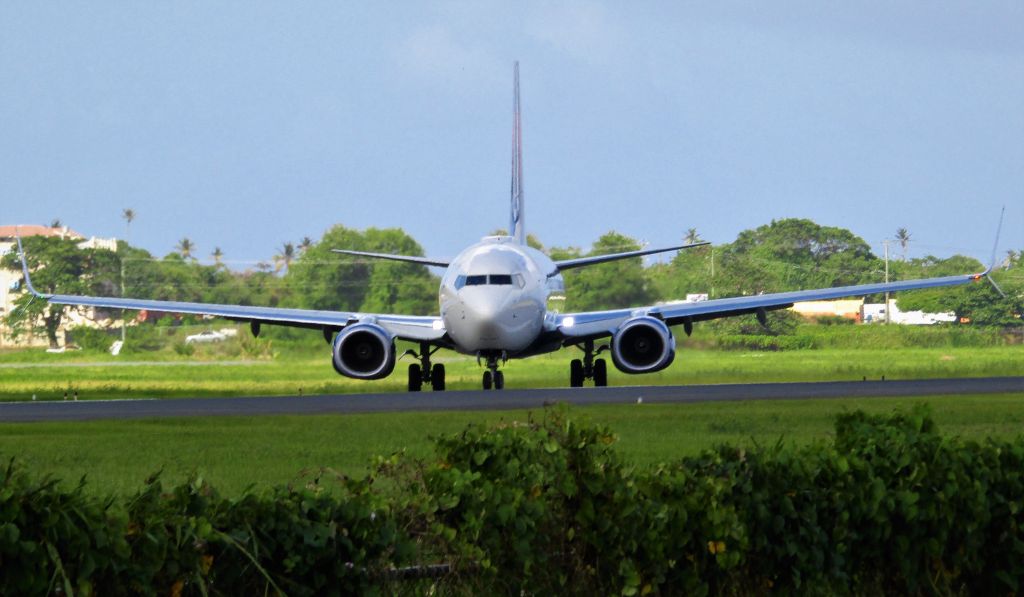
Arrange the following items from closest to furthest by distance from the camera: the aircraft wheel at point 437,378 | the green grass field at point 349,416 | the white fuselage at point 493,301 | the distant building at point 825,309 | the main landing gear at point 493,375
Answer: the green grass field at point 349,416
the white fuselage at point 493,301
the main landing gear at point 493,375
the aircraft wheel at point 437,378
the distant building at point 825,309

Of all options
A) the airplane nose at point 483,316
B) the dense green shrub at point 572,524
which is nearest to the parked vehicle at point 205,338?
the airplane nose at point 483,316

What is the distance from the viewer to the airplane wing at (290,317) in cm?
3919

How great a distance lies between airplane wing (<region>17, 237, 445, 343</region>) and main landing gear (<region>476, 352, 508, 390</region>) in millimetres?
1874

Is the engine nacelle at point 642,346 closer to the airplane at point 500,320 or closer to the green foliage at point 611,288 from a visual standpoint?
the airplane at point 500,320

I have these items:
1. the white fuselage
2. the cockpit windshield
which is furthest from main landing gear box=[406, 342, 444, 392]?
the cockpit windshield

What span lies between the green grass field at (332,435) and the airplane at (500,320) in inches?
401

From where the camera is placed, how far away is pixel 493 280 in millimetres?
36344

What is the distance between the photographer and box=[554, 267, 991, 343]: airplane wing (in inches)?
1545

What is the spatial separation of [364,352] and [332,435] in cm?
1831

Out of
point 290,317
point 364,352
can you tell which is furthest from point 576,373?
point 290,317

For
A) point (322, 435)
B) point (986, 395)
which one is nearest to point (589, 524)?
point (322, 435)

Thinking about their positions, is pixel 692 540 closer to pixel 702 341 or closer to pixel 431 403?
pixel 431 403

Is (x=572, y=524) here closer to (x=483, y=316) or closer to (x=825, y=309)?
(x=483, y=316)

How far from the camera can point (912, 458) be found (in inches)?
360
